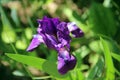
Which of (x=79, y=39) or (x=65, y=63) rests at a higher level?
(x=65, y=63)

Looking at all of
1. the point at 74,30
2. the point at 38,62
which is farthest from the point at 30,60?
the point at 74,30

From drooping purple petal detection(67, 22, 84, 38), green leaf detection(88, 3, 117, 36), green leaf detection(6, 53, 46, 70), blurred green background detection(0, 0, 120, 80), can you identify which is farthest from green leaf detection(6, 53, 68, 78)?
green leaf detection(88, 3, 117, 36)

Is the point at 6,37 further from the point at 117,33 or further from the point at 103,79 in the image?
the point at 103,79

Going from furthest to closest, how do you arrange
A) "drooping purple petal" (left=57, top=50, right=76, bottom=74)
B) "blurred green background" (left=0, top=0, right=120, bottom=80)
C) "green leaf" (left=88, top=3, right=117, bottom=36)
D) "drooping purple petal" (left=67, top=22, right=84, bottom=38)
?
"green leaf" (left=88, top=3, right=117, bottom=36) → "blurred green background" (left=0, top=0, right=120, bottom=80) → "drooping purple petal" (left=67, top=22, right=84, bottom=38) → "drooping purple petal" (left=57, top=50, right=76, bottom=74)

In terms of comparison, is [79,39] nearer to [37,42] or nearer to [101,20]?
[101,20]

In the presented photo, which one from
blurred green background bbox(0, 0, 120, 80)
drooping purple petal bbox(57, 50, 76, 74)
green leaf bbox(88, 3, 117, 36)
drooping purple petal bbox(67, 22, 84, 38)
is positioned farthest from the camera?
green leaf bbox(88, 3, 117, 36)

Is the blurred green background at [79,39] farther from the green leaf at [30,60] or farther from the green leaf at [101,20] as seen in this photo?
the green leaf at [30,60]

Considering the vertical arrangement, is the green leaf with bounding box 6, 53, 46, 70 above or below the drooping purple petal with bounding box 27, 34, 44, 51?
below

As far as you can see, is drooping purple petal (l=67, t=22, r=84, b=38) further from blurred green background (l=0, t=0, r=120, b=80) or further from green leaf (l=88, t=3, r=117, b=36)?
green leaf (l=88, t=3, r=117, b=36)

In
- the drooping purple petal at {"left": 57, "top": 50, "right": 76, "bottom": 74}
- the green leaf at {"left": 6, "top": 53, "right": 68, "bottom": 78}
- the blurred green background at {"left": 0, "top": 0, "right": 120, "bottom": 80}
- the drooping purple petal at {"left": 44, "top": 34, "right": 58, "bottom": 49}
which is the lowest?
the blurred green background at {"left": 0, "top": 0, "right": 120, "bottom": 80}

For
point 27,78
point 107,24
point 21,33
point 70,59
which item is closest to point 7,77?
point 27,78

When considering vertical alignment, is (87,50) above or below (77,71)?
below
